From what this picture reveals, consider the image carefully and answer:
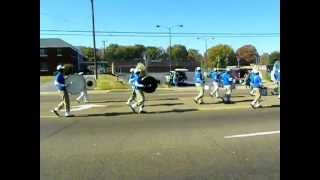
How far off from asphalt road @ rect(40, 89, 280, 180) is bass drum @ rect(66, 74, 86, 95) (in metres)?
4.05

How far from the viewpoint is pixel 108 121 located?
653 inches

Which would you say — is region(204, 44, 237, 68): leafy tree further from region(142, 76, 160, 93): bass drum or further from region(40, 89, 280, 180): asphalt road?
region(40, 89, 280, 180): asphalt road

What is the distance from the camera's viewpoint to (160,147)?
428 inches

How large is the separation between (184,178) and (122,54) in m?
142

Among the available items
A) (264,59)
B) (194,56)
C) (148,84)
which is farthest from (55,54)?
(148,84)

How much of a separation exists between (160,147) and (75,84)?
12.7 m

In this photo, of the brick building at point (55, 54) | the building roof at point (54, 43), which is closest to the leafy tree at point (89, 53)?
the building roof at point (54, 43)

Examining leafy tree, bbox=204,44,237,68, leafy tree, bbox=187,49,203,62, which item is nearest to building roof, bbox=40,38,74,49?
leafy tree, bbox=204,44,237,68

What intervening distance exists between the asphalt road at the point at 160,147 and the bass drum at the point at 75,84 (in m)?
4.05

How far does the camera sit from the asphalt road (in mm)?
8156

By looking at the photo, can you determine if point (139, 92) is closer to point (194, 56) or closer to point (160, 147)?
point (160, 147)
